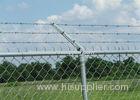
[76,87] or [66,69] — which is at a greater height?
[66,69]

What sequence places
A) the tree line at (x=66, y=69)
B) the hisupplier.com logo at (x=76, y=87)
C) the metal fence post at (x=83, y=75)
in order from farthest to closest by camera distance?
1. the hisupplier.com logo at (x=76, y=87)
2. the metal fence post at (x=83, y=75)
3. the tree line at (x=66, y=69)

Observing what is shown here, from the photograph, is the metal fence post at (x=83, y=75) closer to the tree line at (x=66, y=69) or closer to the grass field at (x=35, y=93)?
the tree line at (x=66, y=69)

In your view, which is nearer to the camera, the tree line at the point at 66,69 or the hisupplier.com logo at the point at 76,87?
the tree line at the point at 66,69

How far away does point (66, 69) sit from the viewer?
5789mm

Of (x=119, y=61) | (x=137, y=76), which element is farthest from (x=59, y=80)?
(x=137, y=76)

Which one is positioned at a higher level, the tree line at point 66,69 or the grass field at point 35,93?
the tree line at point 66,69

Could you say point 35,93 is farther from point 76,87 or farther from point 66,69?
point 76,87

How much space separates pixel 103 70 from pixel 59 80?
32.6 inches

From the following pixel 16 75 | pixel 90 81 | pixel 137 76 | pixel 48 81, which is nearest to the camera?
pixel 16 75

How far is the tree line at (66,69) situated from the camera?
5.25 m

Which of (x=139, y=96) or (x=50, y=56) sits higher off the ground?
(x=50, y=56)

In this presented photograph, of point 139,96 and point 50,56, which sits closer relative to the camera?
point 50,56

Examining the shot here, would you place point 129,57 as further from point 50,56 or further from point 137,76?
point 50,56

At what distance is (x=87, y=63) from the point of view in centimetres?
604
